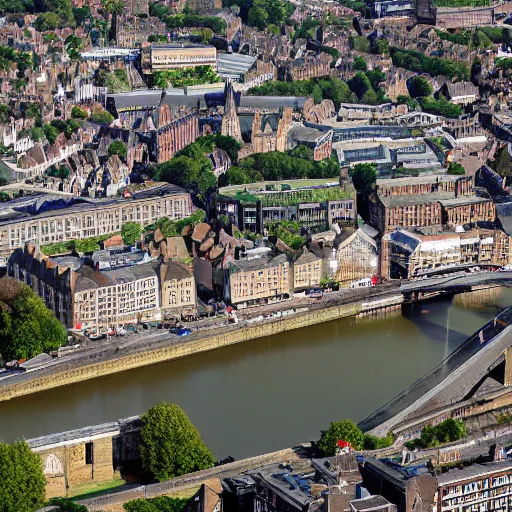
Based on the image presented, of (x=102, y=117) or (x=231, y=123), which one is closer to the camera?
(x=231, y=123)

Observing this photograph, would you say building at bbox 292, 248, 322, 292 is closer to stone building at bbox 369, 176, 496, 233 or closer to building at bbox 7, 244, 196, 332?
building at bbox 7, 244, 196, 332

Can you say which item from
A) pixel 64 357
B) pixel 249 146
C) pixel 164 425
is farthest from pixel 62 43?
pixel 164 425

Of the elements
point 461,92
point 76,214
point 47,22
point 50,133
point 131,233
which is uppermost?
point 47,22

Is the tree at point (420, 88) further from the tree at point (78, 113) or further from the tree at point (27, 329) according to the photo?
the tree at point (27, 329)

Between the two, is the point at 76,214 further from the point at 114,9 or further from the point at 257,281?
the point at 114,9

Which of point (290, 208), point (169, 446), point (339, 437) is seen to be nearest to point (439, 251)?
point (290, 208)
